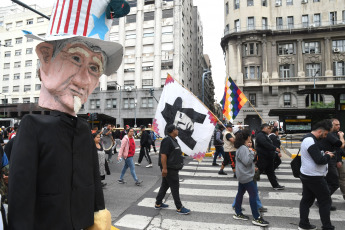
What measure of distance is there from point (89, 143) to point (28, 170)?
0.44 meters

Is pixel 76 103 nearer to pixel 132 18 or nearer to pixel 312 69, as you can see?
pixel 312 69

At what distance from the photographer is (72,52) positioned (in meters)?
1.60

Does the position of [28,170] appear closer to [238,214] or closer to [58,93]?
[58,93]

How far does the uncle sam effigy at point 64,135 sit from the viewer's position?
1299 mm

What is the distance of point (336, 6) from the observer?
33.8 meters

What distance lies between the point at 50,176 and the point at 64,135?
0.26 meters

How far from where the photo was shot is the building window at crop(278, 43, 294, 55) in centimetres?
3484

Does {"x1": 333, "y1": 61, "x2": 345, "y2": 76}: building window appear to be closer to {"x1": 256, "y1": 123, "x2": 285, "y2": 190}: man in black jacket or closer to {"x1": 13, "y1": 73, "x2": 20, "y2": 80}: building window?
{"x1": 256, "y1": 123, "x2": 285, "y2": 190}: man in black jacket

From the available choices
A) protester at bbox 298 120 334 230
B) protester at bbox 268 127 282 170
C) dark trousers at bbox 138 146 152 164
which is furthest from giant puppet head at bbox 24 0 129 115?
dark trousers at bbox 138 146 152 164

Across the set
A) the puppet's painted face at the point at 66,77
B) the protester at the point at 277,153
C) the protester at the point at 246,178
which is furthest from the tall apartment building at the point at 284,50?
the puppet's painted face at the point at 66,77

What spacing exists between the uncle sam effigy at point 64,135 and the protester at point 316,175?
11.3ft

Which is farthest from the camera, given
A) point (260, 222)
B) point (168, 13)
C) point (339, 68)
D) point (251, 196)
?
point (168, 13)

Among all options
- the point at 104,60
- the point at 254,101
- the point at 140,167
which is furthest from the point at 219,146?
the point at 254,101

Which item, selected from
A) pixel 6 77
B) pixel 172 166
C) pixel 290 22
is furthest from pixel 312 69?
pixel 6 77
